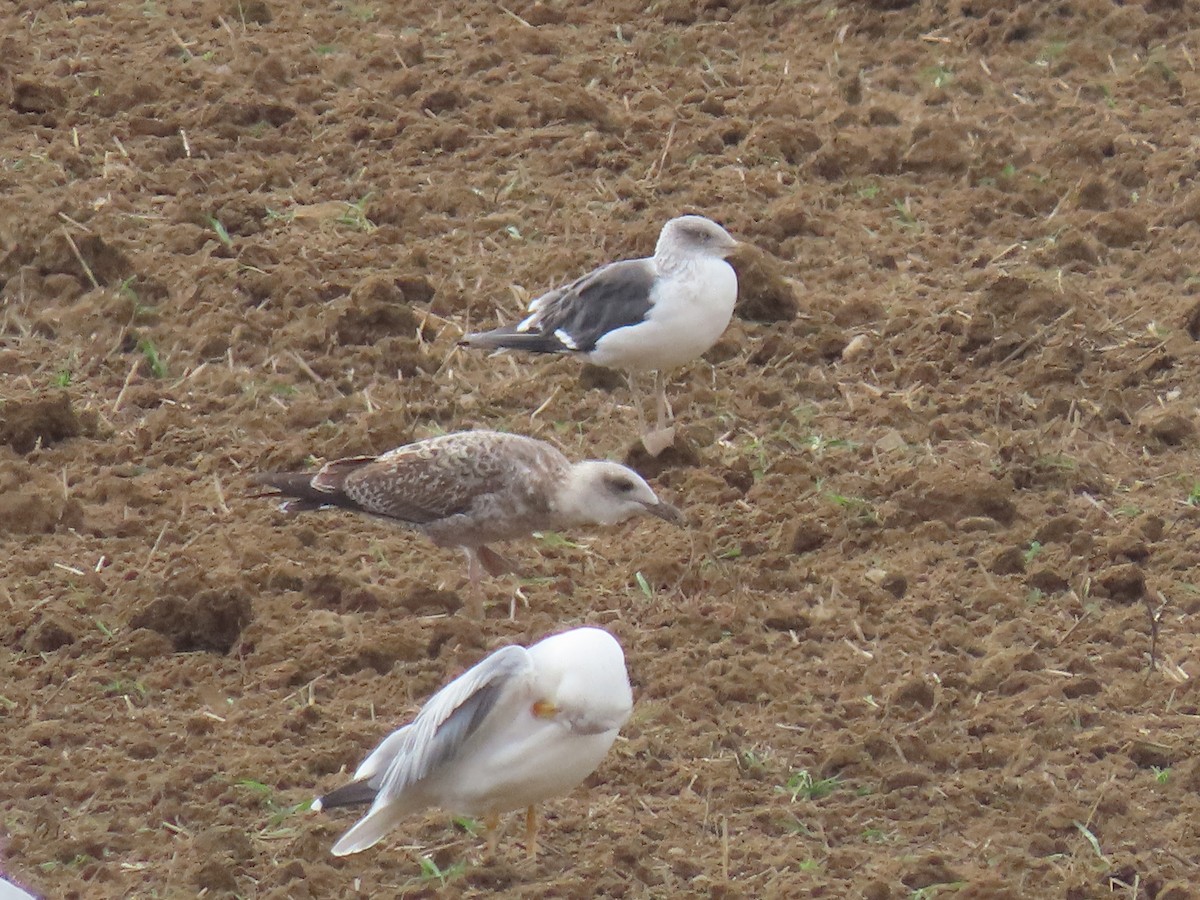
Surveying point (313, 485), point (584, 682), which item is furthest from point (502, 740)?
point (313, 485)

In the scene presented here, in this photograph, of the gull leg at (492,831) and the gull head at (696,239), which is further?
the gull head at (696,239)

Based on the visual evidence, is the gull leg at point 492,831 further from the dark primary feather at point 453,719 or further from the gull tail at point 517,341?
the gull tail at point 517,341

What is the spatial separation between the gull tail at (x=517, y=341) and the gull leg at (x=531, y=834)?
82.6 inches

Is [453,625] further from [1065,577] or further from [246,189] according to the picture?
[246,189]

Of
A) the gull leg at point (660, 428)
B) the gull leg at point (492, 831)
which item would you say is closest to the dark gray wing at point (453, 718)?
the gull leg at point (492, 831)

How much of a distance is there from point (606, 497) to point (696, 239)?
120 cm

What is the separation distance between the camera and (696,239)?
683 centimetres

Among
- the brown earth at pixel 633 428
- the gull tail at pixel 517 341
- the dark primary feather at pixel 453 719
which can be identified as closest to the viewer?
the dark primary feather at pixel 453 719

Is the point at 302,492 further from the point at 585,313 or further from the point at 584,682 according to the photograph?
the point at 584,682

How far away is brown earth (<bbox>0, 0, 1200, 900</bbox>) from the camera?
5.22m

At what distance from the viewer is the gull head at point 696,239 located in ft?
22.3

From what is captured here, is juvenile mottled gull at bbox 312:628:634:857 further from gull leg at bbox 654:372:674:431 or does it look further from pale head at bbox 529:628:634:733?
gull leg at bbox 654:372:674:431

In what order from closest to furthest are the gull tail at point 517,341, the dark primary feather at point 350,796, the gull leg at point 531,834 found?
the dark primary feather at point 350,796 → the gull leg at point 531,834 → the gull tail at point 517,341

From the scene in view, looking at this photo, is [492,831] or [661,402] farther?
[661,402]
